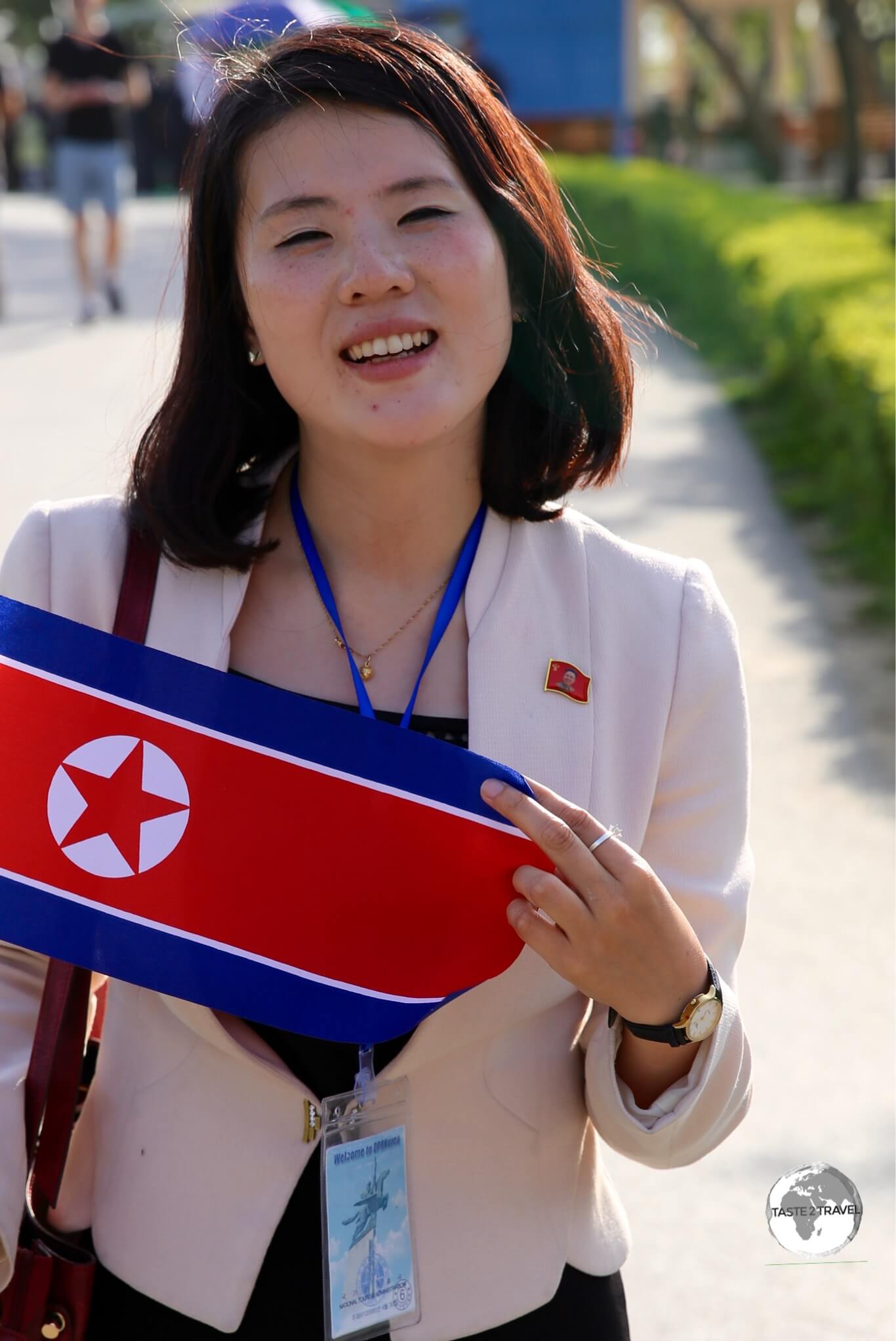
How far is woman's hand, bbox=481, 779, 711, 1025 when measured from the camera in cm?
153

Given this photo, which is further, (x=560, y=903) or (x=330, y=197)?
(x=330, y=197)

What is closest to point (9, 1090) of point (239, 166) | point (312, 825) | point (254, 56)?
point (312, 825)

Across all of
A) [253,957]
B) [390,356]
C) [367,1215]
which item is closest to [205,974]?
[253,957]

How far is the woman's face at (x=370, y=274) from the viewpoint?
171 centimetres

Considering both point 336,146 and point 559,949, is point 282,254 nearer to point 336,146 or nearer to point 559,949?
point 336,146

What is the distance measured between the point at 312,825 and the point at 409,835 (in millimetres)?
106

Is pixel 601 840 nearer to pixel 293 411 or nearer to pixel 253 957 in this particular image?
pixel 253 957

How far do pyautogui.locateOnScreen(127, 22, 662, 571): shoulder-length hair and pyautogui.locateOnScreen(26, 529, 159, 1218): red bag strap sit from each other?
31 centimetres

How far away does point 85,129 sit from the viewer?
37.6ft

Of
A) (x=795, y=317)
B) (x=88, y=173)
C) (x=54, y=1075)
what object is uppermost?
(x=54, y=1075)

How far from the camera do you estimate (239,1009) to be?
1672 millimetres

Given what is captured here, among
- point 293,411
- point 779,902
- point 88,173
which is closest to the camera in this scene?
point 293,411

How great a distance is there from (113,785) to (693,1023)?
67 cm

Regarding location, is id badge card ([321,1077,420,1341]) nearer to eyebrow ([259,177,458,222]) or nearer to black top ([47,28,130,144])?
eyebrow ([259,177,458,222])
